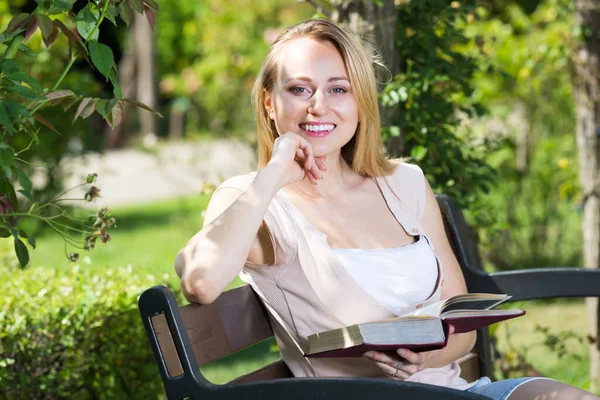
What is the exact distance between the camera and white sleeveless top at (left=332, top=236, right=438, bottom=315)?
2.40 m

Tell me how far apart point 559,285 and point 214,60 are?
8.24 m

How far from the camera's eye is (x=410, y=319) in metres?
2.04

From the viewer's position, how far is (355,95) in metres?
2.57

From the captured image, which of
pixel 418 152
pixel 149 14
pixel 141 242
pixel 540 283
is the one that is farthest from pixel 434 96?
pixel 141 242

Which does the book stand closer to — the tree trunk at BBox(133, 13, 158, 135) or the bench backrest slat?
the bench backrest slat

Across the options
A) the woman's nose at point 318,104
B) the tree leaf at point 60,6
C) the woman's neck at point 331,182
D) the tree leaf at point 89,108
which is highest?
the tree leaf at point 60,6

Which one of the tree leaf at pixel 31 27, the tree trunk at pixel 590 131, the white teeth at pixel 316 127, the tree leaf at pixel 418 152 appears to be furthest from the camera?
the tree trunk at pixel 590 131

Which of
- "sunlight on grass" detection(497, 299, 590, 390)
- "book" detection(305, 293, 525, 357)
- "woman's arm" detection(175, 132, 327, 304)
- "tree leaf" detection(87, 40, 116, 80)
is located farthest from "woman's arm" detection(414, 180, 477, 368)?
"sunlight on grass" detection(497, 299, 590, 390)

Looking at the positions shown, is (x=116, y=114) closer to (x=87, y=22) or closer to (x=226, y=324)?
(x=87, y=22)

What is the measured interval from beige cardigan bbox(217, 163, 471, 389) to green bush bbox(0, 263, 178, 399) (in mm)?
851

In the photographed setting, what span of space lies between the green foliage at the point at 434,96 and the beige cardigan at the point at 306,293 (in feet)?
3.73

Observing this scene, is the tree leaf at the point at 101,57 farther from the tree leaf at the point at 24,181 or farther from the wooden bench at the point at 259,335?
the wooden bench at the point at 259,335

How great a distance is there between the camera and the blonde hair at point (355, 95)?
256 cm

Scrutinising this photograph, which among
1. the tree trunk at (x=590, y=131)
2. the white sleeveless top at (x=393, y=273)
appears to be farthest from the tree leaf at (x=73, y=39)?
the tree trunk at (x=590, y=131)
